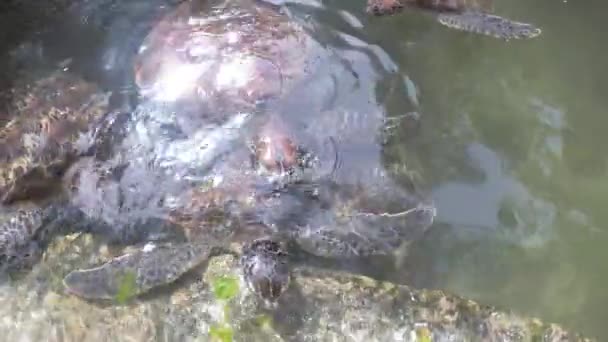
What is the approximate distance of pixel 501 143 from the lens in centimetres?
298

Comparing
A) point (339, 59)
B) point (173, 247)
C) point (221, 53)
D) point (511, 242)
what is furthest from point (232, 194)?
point (511, 242)

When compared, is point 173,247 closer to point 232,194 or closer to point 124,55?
point 232,194

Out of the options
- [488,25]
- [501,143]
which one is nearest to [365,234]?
[501,143]

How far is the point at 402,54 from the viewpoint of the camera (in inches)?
128

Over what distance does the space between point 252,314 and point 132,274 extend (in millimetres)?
458

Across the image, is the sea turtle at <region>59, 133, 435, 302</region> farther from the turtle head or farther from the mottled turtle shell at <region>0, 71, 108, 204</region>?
the mottled turtle shell at <region>0, 71, 108, 204</region>

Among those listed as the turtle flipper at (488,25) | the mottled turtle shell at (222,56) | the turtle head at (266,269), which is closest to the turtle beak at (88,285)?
the turtle head at (266,269)

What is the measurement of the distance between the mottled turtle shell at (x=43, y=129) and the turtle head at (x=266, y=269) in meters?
0.94

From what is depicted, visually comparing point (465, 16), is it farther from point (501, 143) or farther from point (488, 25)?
point (501, 143)

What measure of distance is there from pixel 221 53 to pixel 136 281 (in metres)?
1.16

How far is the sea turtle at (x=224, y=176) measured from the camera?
2.48 metres

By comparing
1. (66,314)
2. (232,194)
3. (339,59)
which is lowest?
(66,314)

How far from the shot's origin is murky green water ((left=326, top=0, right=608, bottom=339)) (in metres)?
2.58

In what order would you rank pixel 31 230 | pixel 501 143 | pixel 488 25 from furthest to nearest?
pixel 488 25 < pixel 501 143 < pixel 31 230
